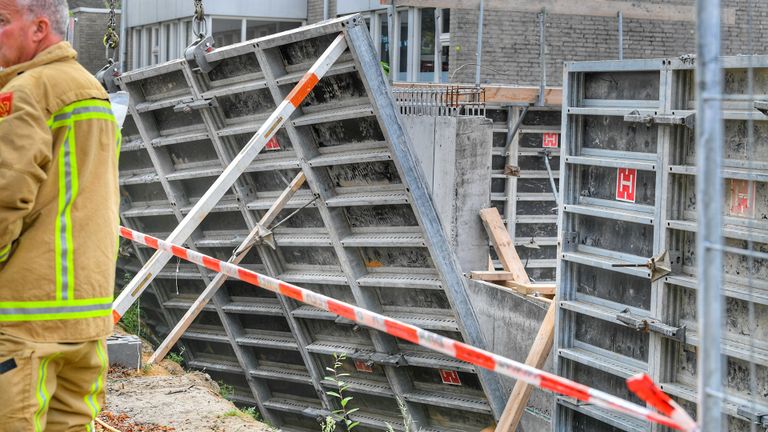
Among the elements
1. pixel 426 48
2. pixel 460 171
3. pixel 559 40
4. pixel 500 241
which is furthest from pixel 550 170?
pixel 426 48

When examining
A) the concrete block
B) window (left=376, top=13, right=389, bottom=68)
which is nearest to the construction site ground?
the concrete block

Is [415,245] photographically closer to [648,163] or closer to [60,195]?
[648,163]

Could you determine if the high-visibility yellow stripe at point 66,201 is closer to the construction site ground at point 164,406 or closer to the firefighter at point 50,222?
the firefighter at point 50,222

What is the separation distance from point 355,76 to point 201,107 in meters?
2.19

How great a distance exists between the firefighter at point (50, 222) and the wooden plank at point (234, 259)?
5.52 meters

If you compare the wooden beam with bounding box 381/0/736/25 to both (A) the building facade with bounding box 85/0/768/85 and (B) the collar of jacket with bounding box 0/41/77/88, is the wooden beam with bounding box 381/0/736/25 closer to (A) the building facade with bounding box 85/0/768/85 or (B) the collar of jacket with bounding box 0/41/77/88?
(A) the building facade with bounding box 85/0/768/85

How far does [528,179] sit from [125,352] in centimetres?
765

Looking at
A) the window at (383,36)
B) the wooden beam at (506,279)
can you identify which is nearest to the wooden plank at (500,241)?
the wooden beam at (506,279)

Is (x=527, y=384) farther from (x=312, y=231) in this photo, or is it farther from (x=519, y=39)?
(x=519, y=39)

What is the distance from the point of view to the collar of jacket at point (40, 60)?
3762 millimetres

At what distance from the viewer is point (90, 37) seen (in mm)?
32812

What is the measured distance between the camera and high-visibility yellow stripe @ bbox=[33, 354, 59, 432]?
142 inches

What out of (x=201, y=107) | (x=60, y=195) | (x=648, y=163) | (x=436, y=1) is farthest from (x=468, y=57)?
(x=60, y=195)

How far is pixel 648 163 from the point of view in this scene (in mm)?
6953
